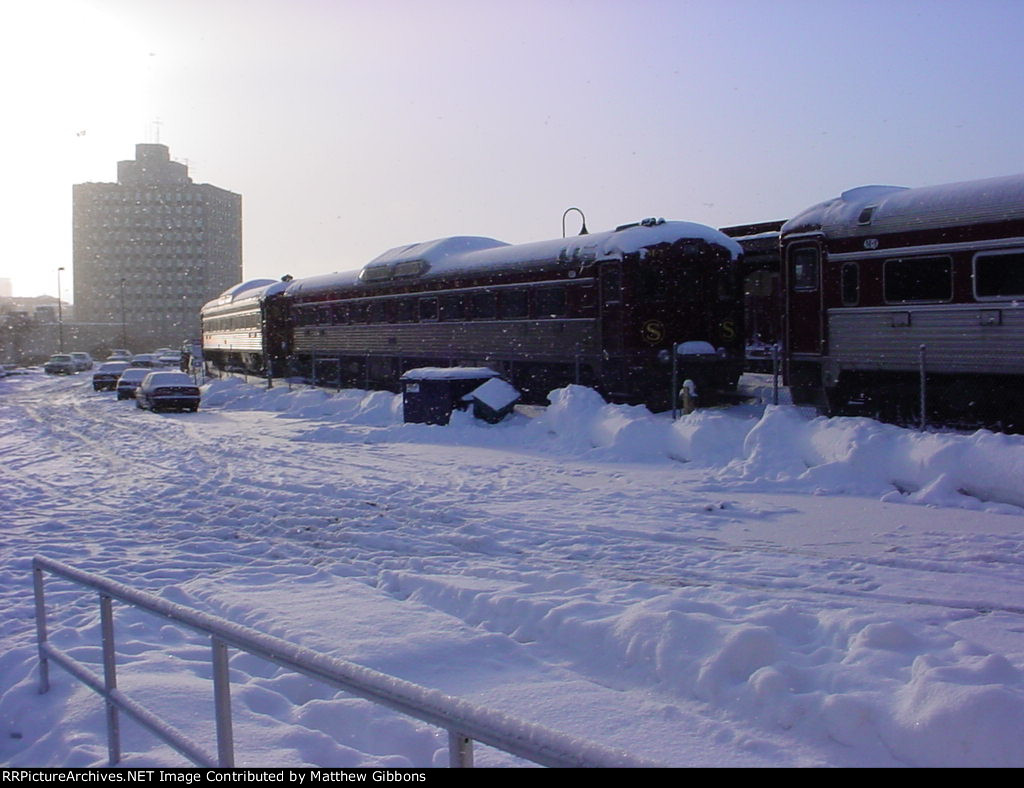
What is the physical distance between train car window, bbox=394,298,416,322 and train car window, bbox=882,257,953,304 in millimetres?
13903

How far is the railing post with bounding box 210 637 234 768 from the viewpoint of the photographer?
10.1 ft

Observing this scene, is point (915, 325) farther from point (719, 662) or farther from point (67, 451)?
point (67, 451)

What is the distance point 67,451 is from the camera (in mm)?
18078

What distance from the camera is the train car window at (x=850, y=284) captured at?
14.4m

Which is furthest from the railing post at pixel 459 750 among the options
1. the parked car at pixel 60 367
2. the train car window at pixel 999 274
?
the parked car at pixel 60 367

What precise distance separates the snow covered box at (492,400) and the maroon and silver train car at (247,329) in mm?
18197

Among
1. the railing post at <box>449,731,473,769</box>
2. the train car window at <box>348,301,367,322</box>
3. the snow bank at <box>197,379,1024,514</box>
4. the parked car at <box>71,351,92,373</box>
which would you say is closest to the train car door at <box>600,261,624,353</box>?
the snow bank at <box>197,379,1024,514</box>

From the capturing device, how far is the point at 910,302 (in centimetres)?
1371

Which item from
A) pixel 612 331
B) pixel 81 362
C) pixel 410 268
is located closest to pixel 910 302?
pixel 612 331

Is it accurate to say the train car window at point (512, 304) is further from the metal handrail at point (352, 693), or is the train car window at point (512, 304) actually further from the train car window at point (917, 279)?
the metal handrail at point (352, 693)

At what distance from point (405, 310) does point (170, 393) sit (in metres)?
8.36

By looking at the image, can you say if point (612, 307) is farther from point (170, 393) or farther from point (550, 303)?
point (170, 393)

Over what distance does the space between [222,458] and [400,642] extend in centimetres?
1106

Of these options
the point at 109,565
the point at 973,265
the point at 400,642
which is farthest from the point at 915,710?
the point at 973,265
